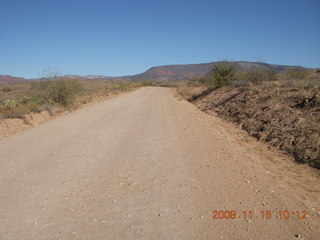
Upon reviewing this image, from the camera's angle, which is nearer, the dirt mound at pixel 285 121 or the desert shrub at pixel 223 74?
the dirt mound at pixel 285 121

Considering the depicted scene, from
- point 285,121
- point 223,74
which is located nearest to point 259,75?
point 223,74

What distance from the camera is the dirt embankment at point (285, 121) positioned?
24.6 feet

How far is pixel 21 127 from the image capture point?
466 inches

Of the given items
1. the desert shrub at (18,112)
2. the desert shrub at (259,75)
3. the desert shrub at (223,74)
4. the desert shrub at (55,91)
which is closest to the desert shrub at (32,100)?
the desert shrub at (55,91)

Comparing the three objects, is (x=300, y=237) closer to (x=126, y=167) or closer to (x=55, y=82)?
(x=126, y=167)

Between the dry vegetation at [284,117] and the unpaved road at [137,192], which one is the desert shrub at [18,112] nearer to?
the unpaved road at [137,192]

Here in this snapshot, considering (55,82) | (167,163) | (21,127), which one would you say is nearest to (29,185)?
(167,163)

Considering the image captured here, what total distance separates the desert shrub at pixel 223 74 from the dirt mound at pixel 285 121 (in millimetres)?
11714

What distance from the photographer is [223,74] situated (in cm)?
2798

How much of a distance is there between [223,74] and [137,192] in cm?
2470

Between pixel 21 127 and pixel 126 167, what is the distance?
7.56m

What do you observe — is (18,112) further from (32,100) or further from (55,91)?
(55,91)

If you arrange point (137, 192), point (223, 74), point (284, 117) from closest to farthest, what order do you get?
1. point (137, 192)
2. point (284, 117)
3. point (223, 74)

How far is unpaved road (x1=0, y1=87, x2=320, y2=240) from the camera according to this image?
3.83 metres
